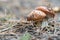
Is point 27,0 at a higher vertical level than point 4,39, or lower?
higher

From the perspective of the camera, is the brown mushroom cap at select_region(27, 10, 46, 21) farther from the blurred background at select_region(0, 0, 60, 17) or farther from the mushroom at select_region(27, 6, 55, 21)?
the blurred background at select_region(0, 0, 60, 17)

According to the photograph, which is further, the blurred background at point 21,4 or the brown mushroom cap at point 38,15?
the blurred background at point 21,4

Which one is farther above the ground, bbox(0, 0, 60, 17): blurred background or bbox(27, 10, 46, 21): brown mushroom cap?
bbox(0, 0, 60, 17): blurred background

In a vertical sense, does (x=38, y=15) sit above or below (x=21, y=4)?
below

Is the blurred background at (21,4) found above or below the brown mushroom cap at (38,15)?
above

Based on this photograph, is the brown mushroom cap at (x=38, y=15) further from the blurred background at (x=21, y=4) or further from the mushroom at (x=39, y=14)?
the blurred background at (x=21, y=4)

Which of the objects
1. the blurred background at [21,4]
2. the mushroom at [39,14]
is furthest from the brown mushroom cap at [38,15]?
the blurred background at [21,4]

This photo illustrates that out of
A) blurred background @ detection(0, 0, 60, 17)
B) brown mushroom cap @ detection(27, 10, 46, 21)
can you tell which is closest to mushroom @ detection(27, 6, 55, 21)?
brown mushroom cap @ detection(27, 10, 46, 21)

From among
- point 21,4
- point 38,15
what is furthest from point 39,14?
point 21,4

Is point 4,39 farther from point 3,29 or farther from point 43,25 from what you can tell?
point 43,25

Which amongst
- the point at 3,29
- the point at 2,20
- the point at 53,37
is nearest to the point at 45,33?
the point at 53,37

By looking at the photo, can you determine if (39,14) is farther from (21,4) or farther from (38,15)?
(21,4)
